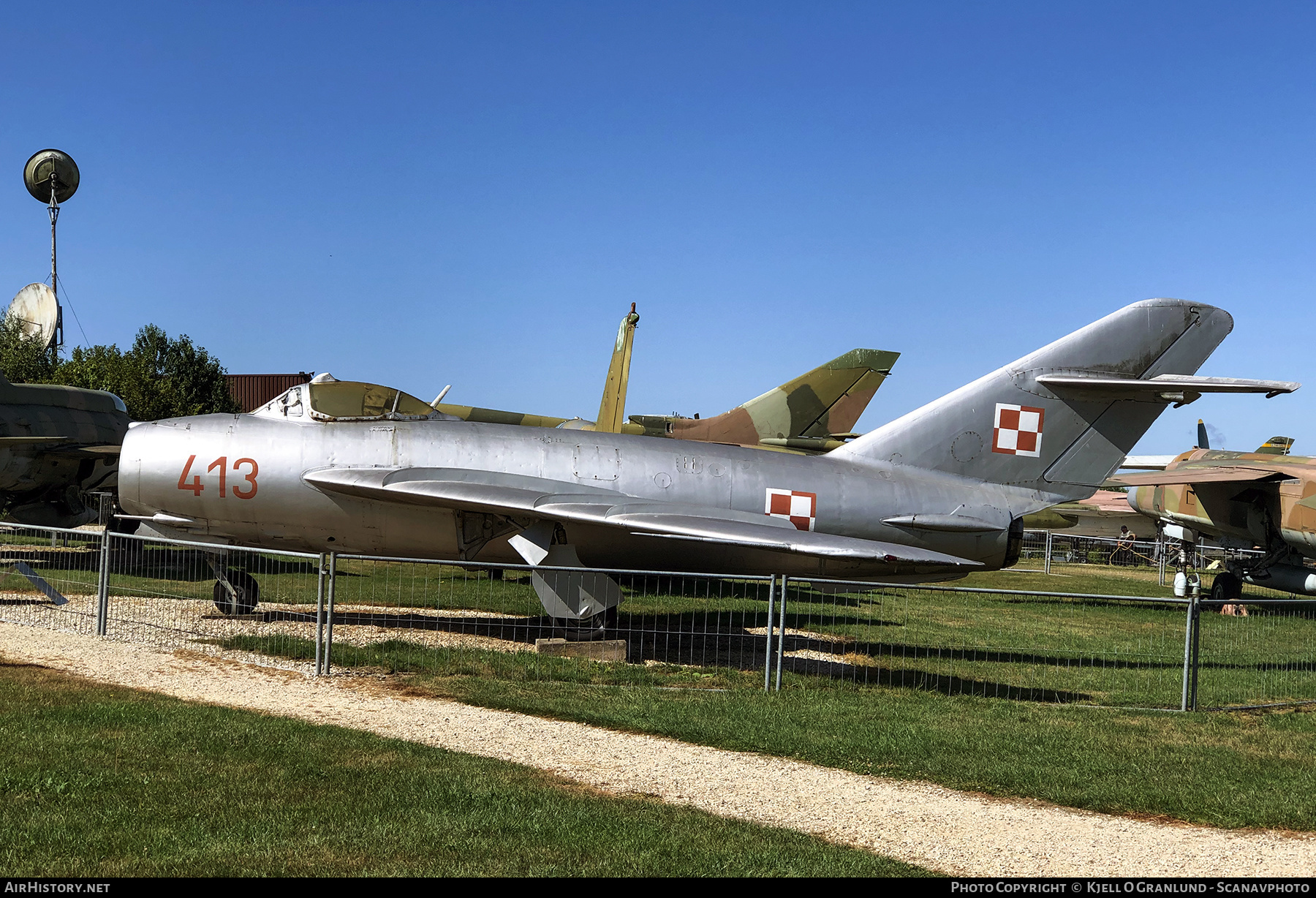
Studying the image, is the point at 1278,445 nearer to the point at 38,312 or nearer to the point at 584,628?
the point at 584,628

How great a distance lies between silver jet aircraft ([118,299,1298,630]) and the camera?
42.4ft

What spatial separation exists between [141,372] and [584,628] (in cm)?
4644

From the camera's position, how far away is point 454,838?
18.2 ft

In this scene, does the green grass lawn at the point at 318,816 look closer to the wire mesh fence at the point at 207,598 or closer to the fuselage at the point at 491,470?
the wire mesh fence at the point at 207,598

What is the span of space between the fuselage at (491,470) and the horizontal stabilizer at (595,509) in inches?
9.6

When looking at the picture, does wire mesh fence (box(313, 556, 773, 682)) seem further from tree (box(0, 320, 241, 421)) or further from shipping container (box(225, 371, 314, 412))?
shipping container (box(225, 371, 314, 412))

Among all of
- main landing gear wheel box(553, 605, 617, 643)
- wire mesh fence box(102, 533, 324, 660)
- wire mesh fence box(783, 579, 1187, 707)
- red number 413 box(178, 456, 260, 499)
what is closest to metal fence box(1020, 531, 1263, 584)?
wire mesh fence box(783, 579, 1187, 707)

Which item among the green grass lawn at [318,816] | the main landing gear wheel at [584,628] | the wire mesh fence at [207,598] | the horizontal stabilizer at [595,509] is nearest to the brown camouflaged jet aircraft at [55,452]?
the wire mesh fence at [207,598]

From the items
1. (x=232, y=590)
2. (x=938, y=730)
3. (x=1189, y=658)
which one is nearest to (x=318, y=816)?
(x=938, y=730)

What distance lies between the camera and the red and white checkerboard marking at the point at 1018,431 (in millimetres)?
14328

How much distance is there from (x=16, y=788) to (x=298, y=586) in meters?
8.97

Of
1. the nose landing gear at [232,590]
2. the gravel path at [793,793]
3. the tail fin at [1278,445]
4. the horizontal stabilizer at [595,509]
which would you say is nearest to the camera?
the gravel path at [793,793]

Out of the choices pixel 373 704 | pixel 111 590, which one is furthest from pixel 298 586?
pixel 373 704
